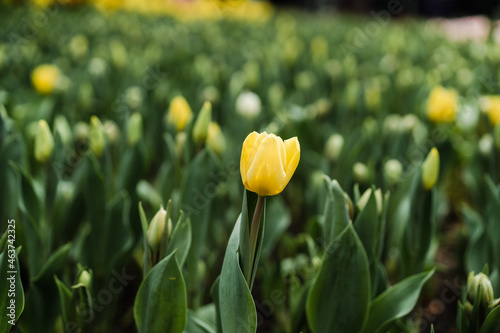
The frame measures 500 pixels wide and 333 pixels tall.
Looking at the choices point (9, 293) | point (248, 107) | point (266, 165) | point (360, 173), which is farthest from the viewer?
point (248, 107)

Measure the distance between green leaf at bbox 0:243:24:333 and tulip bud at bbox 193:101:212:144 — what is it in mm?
600

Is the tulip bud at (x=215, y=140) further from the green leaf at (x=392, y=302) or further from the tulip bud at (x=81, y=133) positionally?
the green leaf at (x=392, y=302)

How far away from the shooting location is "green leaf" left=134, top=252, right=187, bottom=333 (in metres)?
0.94

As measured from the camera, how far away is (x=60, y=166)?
4.80 ft

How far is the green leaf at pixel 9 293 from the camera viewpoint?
92cm

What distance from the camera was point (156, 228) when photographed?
0.97m

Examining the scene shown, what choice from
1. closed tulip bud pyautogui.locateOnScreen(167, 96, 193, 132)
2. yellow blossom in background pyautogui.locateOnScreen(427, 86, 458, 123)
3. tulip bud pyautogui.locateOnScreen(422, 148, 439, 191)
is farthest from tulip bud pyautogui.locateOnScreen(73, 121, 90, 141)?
yellow blossom in background pyautogui.locateOnScreen(427, 86, 458, 123)

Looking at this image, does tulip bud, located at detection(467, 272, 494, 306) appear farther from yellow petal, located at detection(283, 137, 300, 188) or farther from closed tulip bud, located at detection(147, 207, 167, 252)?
closed tulip bud, located at detection(147, 207, 167, 252)

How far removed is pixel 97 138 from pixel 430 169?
93cm

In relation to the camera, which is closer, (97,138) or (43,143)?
(43,143)

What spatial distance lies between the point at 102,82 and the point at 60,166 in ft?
3.48

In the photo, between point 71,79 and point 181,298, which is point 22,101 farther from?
point 181,298

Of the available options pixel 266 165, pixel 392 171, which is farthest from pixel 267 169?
pixel 392 171

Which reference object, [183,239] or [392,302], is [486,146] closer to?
[392,302]
